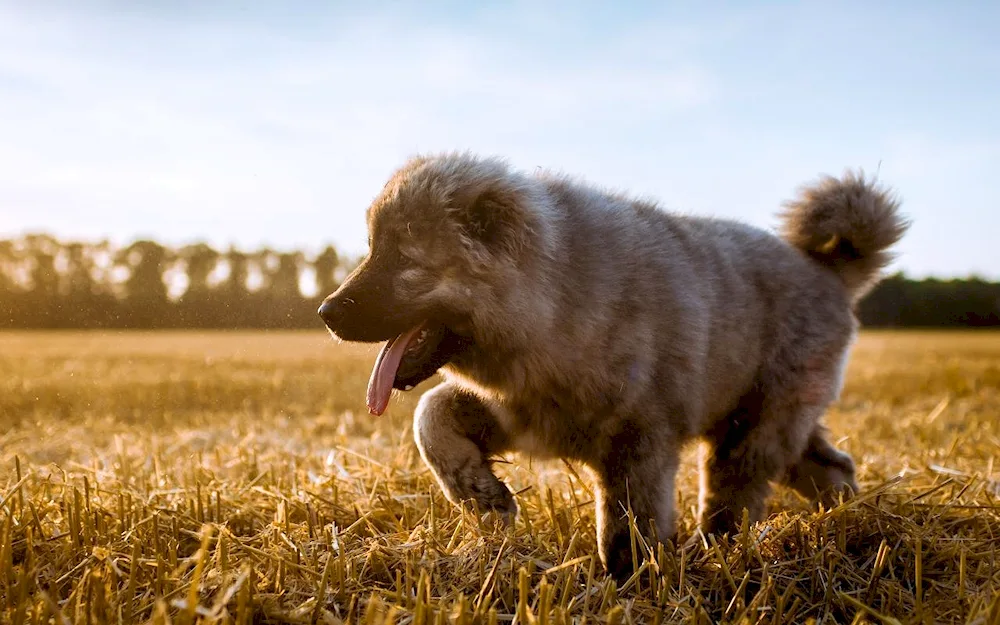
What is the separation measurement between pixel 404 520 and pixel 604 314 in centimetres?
129

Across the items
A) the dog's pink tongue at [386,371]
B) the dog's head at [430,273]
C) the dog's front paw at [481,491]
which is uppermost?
the dog's head at [430,273]

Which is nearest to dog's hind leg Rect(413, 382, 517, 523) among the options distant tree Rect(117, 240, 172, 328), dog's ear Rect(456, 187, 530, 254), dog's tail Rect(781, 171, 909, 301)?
dog's ear Rect(456, 187, 530, 254)

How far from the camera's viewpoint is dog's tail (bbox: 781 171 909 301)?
14.1 ft

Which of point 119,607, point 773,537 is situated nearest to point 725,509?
point 773,537

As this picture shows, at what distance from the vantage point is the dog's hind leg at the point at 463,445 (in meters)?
3.26

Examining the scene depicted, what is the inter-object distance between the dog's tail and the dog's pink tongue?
2554 millimetres

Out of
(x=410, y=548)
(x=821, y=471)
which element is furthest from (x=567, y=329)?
(x=821, y=471)

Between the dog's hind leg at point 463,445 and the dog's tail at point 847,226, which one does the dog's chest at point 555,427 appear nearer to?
the dog's hind leg at point 463,445

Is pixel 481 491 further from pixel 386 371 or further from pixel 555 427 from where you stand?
pixel 386 371

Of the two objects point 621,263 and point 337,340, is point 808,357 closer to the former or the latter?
point 621,263

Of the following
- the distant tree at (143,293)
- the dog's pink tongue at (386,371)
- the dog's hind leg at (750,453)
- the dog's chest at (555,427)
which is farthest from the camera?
the distant tree at (143,293)

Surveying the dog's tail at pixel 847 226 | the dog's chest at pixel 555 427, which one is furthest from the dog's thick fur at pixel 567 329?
the dog's tail at pixel 847 226

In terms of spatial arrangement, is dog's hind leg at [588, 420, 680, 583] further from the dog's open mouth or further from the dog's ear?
the dog's ear

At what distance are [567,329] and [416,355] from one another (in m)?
0.63
